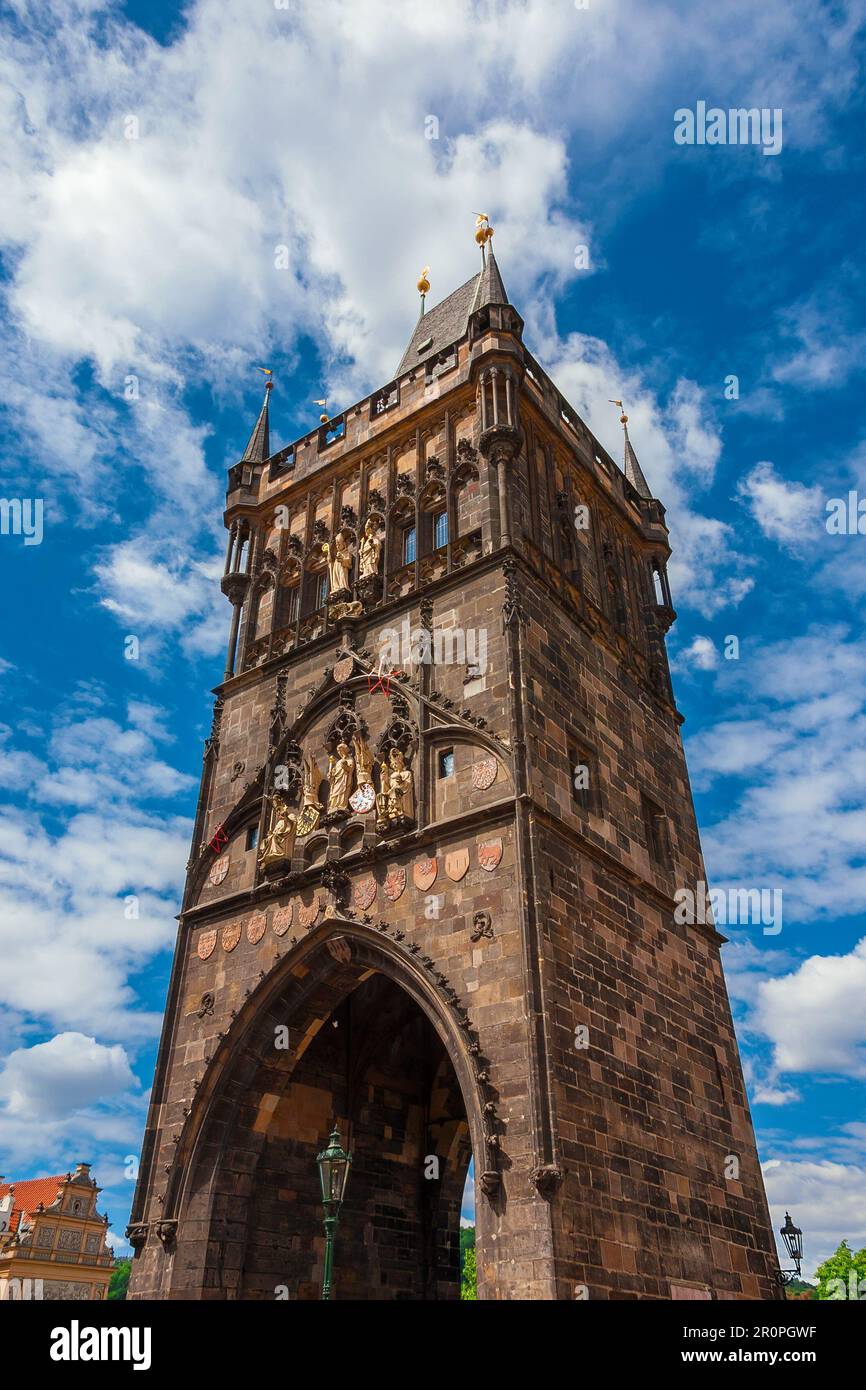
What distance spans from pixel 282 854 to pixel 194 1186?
509 centimetres

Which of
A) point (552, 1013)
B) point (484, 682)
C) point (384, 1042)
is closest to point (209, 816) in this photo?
point (384, 1042)

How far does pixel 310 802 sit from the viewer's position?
1742 cm

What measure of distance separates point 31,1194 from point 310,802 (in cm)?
4327

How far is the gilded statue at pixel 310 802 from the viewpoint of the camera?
17.2 metres

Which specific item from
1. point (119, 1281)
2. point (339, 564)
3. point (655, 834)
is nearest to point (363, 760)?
point (339, 564)

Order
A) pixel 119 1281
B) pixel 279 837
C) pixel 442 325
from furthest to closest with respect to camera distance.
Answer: pixel 119 1281 → pixel 442 325 → pixel 279 837

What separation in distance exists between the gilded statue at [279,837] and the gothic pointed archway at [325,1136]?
6.06ft

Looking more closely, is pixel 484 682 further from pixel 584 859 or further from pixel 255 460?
pixel 255 460

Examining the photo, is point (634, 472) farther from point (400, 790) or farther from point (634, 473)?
point (400, 790)

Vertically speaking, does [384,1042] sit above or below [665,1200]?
above

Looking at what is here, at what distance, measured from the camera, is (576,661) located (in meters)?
18.0

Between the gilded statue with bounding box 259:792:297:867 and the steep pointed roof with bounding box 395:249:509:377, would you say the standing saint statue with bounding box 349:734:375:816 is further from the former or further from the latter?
the steep pointed roof with bounding box 395:249:509:377

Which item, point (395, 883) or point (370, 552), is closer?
point (395, 883)
